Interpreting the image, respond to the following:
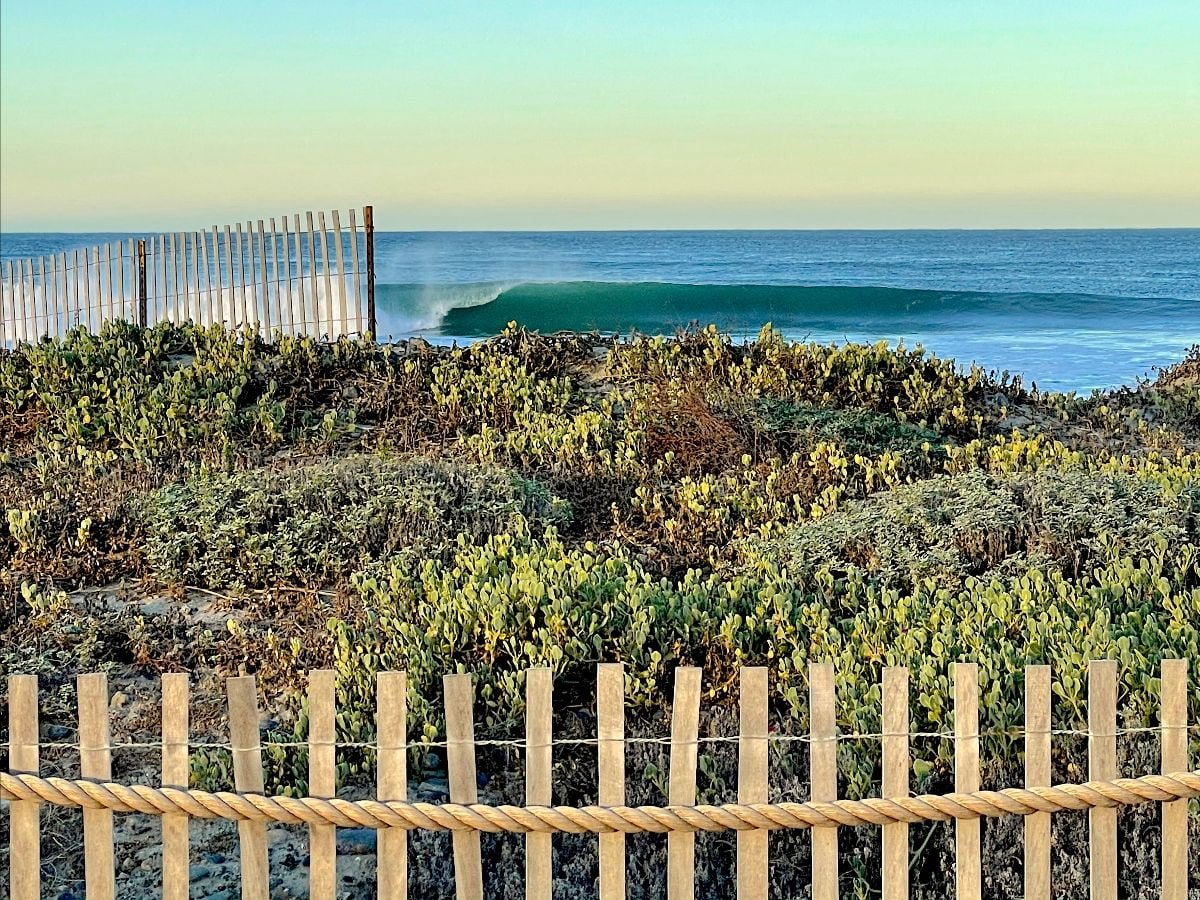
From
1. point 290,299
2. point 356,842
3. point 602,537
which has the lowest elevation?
point 356,842

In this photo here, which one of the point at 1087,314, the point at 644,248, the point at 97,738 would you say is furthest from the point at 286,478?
the point at 644,248

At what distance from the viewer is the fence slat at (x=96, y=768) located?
123 inches

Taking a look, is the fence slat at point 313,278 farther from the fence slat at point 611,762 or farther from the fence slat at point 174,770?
the fence slat at point 611,762

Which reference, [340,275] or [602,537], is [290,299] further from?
[602,537]

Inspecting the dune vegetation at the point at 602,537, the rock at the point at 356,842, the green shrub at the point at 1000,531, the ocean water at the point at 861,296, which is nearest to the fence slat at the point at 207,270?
the dune vegetation at the point at 602,537

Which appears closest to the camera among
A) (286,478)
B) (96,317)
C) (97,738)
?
(97,738)

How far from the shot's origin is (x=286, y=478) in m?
7.58

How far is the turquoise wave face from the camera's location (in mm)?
Result: 26578

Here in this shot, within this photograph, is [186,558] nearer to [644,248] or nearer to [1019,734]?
[1019,734]

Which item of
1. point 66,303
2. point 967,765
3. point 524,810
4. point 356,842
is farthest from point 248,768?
point 66,303

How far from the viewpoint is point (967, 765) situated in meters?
3.22

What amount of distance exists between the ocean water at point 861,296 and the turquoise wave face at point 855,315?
7cm

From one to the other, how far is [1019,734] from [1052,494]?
2.54 metres

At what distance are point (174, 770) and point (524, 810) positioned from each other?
86 centimetres
